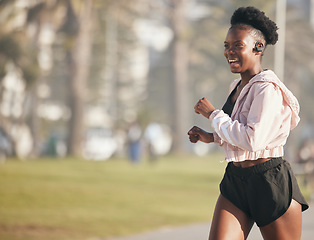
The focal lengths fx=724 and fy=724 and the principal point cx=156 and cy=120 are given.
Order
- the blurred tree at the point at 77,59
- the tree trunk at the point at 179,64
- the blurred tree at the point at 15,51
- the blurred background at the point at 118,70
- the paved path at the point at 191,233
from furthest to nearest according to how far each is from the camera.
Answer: the tree trunk at the point at 179,64 → the blurred tree at the point at 77,59 → the blurred background at the point at 118,70 → the blurred tree at the point at 15,51 → the paved path at the point at 191,233

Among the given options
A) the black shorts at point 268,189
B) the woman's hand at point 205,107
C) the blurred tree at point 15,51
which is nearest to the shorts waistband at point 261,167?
the black shorts at point 268,189

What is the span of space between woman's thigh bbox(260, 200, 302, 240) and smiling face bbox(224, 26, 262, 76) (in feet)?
2.34

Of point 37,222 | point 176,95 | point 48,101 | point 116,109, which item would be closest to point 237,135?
point 37,222

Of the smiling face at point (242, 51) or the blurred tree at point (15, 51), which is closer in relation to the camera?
the smiling face at point (242, 51)

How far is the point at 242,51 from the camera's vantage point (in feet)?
11.8

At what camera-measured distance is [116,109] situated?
49.9 meters

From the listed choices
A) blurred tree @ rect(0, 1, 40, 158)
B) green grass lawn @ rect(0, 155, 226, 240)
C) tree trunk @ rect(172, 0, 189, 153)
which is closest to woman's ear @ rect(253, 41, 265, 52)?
green grass lawn @ rect(0, 155, 226, 240)

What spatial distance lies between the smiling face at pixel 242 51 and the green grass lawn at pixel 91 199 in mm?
6028

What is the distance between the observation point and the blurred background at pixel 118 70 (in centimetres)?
2423

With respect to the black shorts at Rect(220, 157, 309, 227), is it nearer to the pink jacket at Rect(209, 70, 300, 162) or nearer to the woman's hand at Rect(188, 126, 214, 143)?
the pink jacket at Rect(209, 70, 300, 162)

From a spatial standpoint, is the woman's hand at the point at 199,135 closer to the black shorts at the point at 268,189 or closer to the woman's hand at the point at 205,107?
the woman's hand at the point at 205,107

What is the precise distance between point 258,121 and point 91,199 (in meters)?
11.5

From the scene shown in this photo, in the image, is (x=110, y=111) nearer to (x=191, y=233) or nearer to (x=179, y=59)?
(x=179, y=59)

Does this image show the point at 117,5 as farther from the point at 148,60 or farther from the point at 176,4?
the point at 148,60
